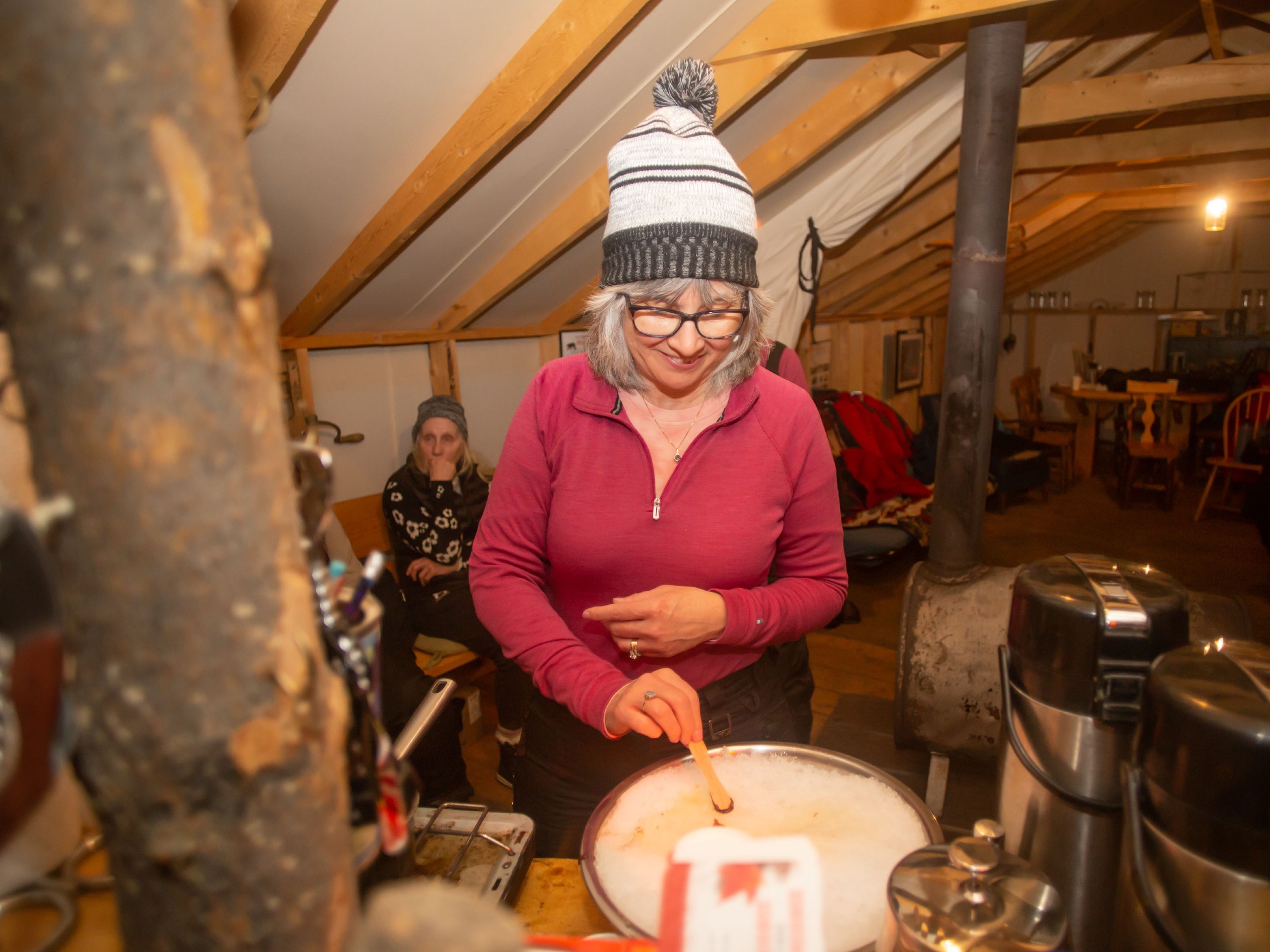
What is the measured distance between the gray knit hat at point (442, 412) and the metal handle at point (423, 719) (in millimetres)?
2698

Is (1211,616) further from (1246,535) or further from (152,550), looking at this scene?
(1246,535)

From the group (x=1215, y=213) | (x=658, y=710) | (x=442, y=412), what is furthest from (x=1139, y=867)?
(x=1215, y=213)

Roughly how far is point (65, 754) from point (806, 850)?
51 cm

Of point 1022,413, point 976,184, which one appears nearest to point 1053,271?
point 1022,413

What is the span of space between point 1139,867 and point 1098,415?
27.1ft

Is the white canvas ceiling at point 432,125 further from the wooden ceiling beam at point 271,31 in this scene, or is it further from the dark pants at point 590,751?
the dark pants at point 590,751

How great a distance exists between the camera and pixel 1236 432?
5.57 metres

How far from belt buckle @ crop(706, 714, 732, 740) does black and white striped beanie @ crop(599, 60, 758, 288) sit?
2.22 feet

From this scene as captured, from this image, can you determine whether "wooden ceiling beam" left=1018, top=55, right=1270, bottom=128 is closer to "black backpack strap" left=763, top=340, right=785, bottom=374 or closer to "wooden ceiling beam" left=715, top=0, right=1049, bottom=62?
"wooden ceiling beam" left=715, top=0, right=1049, bottom=62

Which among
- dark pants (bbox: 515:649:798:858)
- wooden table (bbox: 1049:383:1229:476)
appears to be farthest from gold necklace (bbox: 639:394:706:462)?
wooden table (bbox: 1049:383:1229:476)

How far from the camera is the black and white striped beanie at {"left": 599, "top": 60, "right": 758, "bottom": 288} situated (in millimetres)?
1044

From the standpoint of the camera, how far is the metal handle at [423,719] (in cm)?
51

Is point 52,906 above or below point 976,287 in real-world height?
below

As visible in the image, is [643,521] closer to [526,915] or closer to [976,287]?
[526,915]
